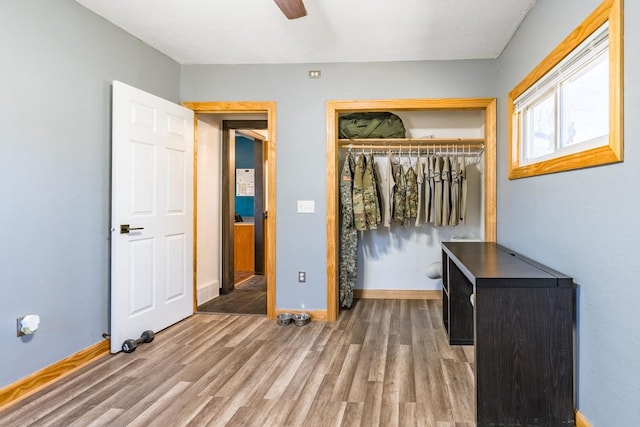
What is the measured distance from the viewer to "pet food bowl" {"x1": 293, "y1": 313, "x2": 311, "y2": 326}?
3.21m

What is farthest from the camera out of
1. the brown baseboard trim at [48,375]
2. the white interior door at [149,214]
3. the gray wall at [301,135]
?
the gray wall at [301,135]

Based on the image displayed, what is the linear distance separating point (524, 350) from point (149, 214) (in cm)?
266

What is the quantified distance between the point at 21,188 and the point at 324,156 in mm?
2186

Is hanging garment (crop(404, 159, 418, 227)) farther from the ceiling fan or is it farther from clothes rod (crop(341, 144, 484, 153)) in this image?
the ceiling fan

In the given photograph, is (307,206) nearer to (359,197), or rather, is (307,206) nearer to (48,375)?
(359,197)

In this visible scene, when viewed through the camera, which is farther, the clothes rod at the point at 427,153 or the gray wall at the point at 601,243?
the clothes rod at the point at 427,153

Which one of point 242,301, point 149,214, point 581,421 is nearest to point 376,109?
point 149,214

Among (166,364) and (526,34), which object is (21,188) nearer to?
(166,364)

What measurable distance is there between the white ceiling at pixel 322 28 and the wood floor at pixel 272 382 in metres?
2.34

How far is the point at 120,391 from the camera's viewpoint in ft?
6.84

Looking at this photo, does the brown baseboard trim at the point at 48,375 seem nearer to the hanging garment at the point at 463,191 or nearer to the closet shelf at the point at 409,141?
the closet shelf at the point at 409,141

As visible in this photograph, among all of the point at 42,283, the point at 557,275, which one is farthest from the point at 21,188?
the point at 557,275

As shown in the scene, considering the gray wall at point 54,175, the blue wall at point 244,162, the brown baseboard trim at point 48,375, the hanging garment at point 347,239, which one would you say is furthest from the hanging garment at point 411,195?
the blue wall at point 244,162

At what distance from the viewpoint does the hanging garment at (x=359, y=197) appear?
3613 mm
